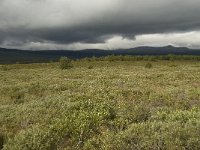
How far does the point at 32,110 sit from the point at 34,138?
6.71 metres

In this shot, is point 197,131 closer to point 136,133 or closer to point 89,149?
point 136,133

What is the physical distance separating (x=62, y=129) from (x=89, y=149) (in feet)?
6.55

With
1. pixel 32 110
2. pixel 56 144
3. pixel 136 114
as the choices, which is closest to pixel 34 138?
pixel 56 144

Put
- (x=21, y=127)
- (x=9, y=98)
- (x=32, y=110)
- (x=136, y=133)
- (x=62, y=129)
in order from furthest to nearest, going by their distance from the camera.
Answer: (x=9, y=98) < (x=32, y=110) < (x=21, y=127) < (x=62, y=129) < (x=136, y=133)

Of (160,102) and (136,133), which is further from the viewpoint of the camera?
(160,102)

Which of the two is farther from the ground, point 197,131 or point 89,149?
point 197,131

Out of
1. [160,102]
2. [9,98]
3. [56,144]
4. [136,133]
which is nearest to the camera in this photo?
[136,133]

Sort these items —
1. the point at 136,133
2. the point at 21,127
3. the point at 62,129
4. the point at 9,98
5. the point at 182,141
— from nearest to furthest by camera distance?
the point at 182,141, the point at 136,133, the point at 62,129, the point at 21,127, the point at 9,98

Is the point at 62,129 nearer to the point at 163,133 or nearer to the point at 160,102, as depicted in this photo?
the point at 163,133

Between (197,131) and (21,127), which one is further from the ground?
(197,131)

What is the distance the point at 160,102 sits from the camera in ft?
68.6

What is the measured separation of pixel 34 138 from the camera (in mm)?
11133

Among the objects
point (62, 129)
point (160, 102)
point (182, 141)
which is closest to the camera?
point (182, 141)

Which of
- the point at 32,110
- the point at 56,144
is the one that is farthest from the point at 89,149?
the point at 32,110
